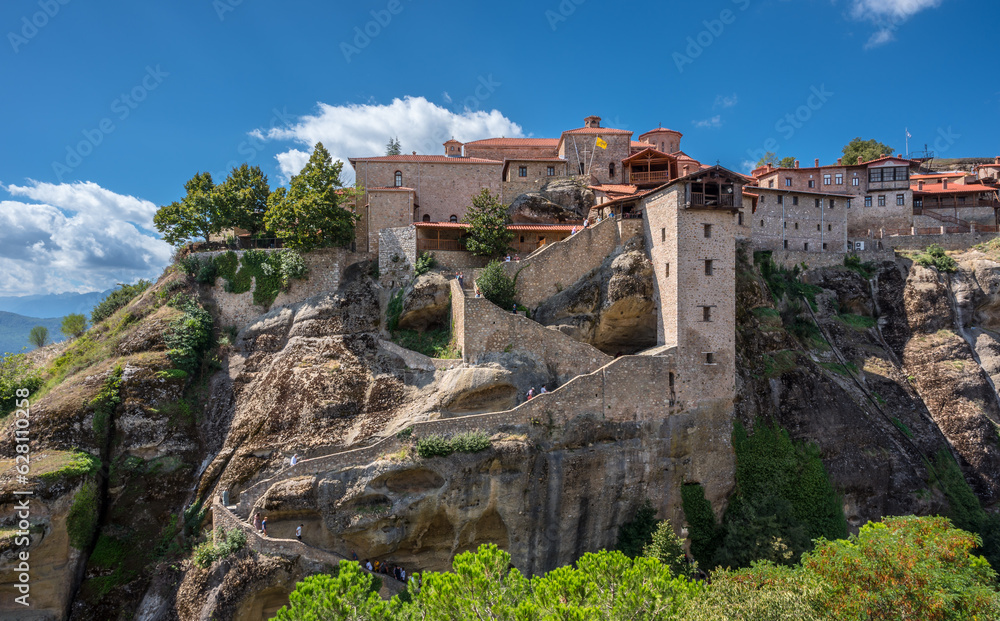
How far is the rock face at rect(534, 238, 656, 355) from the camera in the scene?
99.0ft

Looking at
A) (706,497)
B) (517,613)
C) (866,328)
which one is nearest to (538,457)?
(706,497)

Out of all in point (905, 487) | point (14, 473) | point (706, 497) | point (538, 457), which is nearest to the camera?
point (14, 473)

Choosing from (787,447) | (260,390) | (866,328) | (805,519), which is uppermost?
(866,328)

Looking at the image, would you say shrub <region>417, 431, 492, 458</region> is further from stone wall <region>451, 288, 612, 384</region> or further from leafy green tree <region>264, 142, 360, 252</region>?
leafy green tree <region>264, 142, 360, 252</region>

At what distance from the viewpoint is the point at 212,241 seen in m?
38.4

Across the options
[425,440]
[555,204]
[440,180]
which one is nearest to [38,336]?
[440,180]

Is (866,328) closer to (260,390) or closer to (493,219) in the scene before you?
(493,219)

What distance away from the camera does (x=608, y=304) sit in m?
30.1

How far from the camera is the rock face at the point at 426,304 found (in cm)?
3158

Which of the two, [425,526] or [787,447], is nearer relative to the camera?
[425,526]

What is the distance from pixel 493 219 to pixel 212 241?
65.5 feet

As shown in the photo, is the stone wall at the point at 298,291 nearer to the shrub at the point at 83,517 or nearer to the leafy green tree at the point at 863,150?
the shrub at the point at 83,517

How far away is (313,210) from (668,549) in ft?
86.7

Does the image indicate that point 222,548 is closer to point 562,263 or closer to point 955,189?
point 562,263
